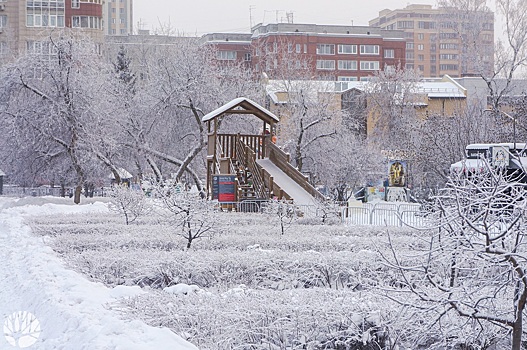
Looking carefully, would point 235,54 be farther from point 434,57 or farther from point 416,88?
point 434,57

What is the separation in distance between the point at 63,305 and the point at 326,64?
96183mm

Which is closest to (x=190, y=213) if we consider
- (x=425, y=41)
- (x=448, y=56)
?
(x=448, y=56)

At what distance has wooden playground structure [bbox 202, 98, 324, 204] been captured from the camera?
30.8 meters

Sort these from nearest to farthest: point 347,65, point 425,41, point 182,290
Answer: point 182,290 → point 347,65 → point 425,41

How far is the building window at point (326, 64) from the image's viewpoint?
343 ft

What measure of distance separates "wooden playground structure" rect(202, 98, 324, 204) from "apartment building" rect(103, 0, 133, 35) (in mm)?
156304

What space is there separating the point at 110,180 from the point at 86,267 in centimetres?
3630

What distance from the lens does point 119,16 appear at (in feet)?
624

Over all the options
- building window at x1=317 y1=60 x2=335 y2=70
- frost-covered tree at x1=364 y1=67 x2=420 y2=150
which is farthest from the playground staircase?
building window at x1=317 y1=60 x2=335 y2=70

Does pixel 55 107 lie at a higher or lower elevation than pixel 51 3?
lower

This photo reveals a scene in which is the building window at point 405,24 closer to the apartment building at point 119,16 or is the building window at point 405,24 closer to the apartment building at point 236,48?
the apartment building at point 236,48

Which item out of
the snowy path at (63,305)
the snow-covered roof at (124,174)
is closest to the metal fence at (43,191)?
the snow-covered roof at (124,174)

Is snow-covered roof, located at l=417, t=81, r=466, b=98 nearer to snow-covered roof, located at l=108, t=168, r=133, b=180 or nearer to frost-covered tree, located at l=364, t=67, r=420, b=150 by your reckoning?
frost-covered tree, located at l=364, t=67, r=420, b=150

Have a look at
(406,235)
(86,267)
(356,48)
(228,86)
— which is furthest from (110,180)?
(356,48)
